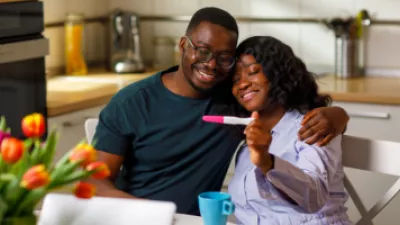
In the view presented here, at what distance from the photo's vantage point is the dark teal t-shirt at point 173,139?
2330 mm

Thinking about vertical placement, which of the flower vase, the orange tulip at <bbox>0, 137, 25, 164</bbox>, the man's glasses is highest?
the man's glasses

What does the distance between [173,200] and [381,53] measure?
6.02 ft

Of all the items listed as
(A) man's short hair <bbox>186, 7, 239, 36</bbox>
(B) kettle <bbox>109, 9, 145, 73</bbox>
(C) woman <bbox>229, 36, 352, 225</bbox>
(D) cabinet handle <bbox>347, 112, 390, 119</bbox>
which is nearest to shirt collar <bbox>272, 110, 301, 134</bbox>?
(C) woman <bbox>229, 36, 352, 225</bbox>

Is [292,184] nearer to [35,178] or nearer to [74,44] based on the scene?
[35,178]

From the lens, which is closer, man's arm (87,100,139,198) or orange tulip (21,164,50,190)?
orange tulip (21,164,50,190)

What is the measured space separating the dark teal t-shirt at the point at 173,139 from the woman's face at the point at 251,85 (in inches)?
5.5

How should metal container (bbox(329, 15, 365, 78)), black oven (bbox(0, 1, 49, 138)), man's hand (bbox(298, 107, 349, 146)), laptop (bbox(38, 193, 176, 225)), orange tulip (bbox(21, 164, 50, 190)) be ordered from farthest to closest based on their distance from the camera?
metal container (bbox(329, 15, 365, 78)), black oven (bbox(0, 1, 49, 138)), man's hand (bbox(298, 107, 349, 146)), laptop (bbox(38, 193, 176, 225)), orange tulip (bbox(21, 164, 50, 190))

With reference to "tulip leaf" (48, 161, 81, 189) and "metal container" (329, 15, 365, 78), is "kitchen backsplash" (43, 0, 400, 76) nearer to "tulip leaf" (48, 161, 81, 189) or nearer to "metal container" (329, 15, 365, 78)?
"metal container" (329, 15, 365, 78)

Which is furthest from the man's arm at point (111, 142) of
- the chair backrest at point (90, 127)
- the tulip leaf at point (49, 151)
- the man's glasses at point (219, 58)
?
the tulip leaf at point (49, 151)

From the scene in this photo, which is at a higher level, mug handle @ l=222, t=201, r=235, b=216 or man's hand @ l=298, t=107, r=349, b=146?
man's hand @ l=298, t=107, r=349, b=146

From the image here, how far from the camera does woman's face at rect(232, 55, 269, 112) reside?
2.21 m

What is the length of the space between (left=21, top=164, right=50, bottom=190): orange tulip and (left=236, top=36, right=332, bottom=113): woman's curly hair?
1.08 m

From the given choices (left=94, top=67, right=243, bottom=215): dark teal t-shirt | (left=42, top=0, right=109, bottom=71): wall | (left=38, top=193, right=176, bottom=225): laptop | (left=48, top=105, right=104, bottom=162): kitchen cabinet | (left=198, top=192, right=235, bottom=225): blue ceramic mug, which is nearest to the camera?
(left=38, top=193, right=176, bottom=225): laptop

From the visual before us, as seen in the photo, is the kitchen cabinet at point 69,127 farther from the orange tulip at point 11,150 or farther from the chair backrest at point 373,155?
the orange tulip at point 11,150
